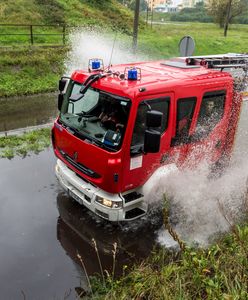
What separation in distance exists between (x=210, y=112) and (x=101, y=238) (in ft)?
9.86

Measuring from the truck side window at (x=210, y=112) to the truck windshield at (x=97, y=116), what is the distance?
159 cm

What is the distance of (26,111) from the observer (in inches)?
514

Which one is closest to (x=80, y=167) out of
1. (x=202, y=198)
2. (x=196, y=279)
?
(x=202, y=198)

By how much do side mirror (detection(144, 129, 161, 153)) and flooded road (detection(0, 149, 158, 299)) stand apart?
1.89m

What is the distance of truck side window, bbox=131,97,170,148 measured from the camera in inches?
225

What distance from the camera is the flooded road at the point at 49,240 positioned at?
17.8 ft

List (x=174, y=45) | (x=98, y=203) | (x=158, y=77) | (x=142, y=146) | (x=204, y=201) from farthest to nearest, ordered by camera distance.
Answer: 1. (x=174, y=45)
2. (x=204, y=201)
3. (x=158, y=77)
4. (x=98, y=203)
5. (x=142, y=146)

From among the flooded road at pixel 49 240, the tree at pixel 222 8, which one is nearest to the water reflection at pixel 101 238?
the flooded road at pixel 49 240

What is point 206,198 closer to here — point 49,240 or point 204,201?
point 204,201

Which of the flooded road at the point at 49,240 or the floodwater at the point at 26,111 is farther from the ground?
the floodwater at the point at 26,111

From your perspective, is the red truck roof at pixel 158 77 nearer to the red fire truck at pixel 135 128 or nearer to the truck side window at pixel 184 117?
the red fire truck at pixel 135 128

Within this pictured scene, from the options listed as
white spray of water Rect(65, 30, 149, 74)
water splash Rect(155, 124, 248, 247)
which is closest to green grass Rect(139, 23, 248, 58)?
white spray of water Rect(65, 30, 149, 74)

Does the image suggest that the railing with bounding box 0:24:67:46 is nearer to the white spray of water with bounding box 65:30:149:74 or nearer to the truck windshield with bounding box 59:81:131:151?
the white spray of water with bounding box 65:30:149:74

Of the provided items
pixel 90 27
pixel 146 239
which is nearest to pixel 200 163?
pixel 146 239
